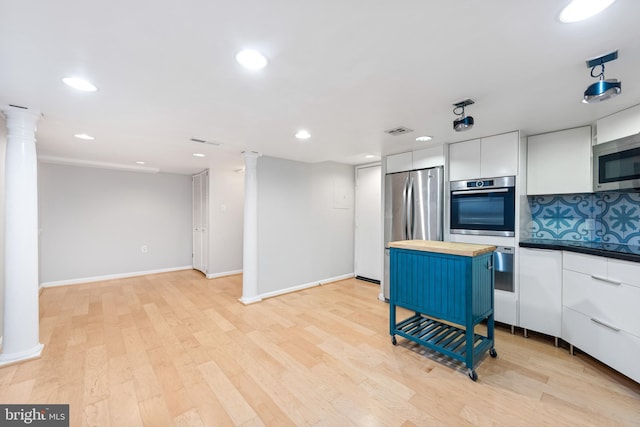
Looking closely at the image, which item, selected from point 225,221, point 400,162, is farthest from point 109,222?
point 400,162

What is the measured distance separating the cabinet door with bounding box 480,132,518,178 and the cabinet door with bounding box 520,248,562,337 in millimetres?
844

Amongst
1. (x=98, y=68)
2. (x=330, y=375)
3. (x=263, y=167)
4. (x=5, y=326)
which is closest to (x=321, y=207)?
(x=263, y=167)

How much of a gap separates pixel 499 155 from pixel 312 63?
2376 millimetres

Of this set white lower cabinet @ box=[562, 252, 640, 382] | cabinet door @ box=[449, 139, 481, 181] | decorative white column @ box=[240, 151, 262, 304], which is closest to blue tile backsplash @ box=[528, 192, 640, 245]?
white lower cabinet @ box=[562, 252, 640, 382]

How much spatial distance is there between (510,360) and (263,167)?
3.59m

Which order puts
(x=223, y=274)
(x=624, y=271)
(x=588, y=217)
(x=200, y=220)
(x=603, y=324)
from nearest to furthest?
(x=624, y=271)
(x=603, y=324)
(x=588, y=217)
(x=223, y=274)
(x=200, y=220)

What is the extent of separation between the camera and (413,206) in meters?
3.43

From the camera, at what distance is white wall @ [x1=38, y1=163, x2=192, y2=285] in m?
4.49

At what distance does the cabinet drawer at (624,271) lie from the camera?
5.99 feet

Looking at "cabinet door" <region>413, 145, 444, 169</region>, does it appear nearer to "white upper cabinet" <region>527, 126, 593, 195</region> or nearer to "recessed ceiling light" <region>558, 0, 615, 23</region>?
"white upper cabinet" <region>527, 126, 593, 195</region>

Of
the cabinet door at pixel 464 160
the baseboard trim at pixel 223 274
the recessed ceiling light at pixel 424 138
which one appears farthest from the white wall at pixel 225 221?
the cabinet door at pixel 464 160

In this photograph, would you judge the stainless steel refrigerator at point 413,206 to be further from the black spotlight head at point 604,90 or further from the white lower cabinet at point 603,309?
the black spotlight head at point 604,90

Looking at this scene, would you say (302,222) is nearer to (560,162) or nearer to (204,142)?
(204,142)

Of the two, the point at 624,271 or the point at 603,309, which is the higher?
the point at 624,271
